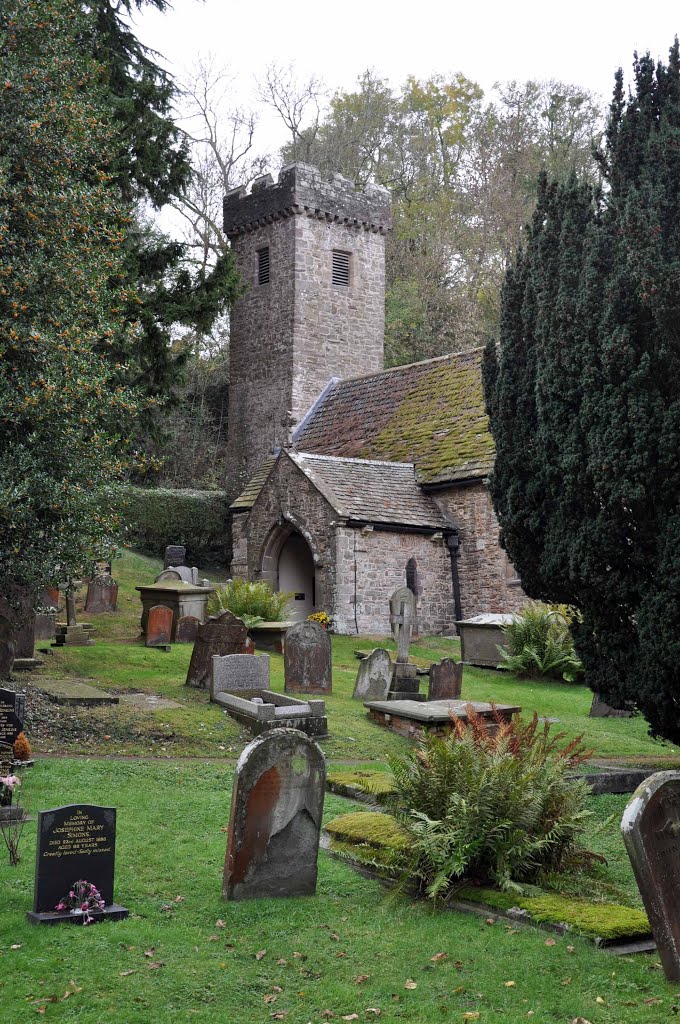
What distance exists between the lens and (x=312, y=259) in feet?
106

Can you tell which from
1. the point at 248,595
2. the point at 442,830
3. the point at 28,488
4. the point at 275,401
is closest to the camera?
the point at 442,830

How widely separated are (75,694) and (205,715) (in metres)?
1.57

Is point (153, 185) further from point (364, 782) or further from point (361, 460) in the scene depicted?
point (364, 782)

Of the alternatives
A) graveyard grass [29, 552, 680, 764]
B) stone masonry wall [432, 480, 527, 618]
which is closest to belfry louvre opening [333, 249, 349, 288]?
stone masonry wall [432, 480, 527, 618]

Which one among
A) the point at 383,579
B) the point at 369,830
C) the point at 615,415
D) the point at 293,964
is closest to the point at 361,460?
the point at 383,579

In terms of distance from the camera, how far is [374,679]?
568 inches

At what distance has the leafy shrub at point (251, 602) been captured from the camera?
18938 millimetres

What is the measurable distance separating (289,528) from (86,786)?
14.7m

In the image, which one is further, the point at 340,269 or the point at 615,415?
the point at 340,269

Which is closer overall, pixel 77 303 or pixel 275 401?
pixel 77 303

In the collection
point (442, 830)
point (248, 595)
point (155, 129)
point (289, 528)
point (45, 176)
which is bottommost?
point (442, 830)

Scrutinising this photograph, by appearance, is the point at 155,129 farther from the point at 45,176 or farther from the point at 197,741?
the point at 197,741

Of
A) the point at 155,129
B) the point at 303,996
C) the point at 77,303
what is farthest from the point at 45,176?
the point at 303,996

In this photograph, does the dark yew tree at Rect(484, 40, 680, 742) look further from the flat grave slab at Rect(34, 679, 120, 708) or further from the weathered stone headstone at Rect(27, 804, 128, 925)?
the flat grave slab at Rect(34, 679, 120, 708)
